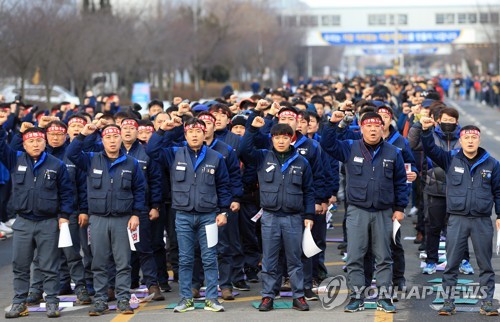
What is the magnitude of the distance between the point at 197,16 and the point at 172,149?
47.6m

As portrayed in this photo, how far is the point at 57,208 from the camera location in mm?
10586

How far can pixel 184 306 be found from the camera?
414 inches

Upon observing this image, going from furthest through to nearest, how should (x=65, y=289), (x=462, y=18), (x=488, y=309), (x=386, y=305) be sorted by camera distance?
(x=462, y=18) < (x=65, y=289) < (x=386, y=305) < (x=488, y=309)

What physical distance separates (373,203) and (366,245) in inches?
17.6

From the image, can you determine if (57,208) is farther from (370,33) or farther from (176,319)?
(370,33)

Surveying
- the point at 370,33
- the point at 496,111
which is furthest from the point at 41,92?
the point at 370,33

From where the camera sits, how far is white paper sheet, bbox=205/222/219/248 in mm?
10594

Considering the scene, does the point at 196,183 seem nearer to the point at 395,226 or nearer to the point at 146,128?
the point at 146,128

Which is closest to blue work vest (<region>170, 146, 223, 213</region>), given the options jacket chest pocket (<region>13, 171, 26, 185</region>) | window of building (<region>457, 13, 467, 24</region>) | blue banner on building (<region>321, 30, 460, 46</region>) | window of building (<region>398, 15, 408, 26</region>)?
jacket chest pocket (<region>13, 171, 26, 185</region>)

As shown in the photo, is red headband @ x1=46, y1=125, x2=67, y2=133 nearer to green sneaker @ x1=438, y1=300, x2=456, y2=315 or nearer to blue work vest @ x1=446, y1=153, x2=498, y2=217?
blue work vest @ x1=446, y1=153, x2=498, y2=217

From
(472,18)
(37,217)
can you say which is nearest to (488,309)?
→ (37,217)

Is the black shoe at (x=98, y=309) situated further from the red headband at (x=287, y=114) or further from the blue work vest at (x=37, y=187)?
the red headband at (x=287, y=114)

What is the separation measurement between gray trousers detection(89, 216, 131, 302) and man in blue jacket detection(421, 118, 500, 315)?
3.24 meters

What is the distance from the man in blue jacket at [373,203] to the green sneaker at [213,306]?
51.1 inches
